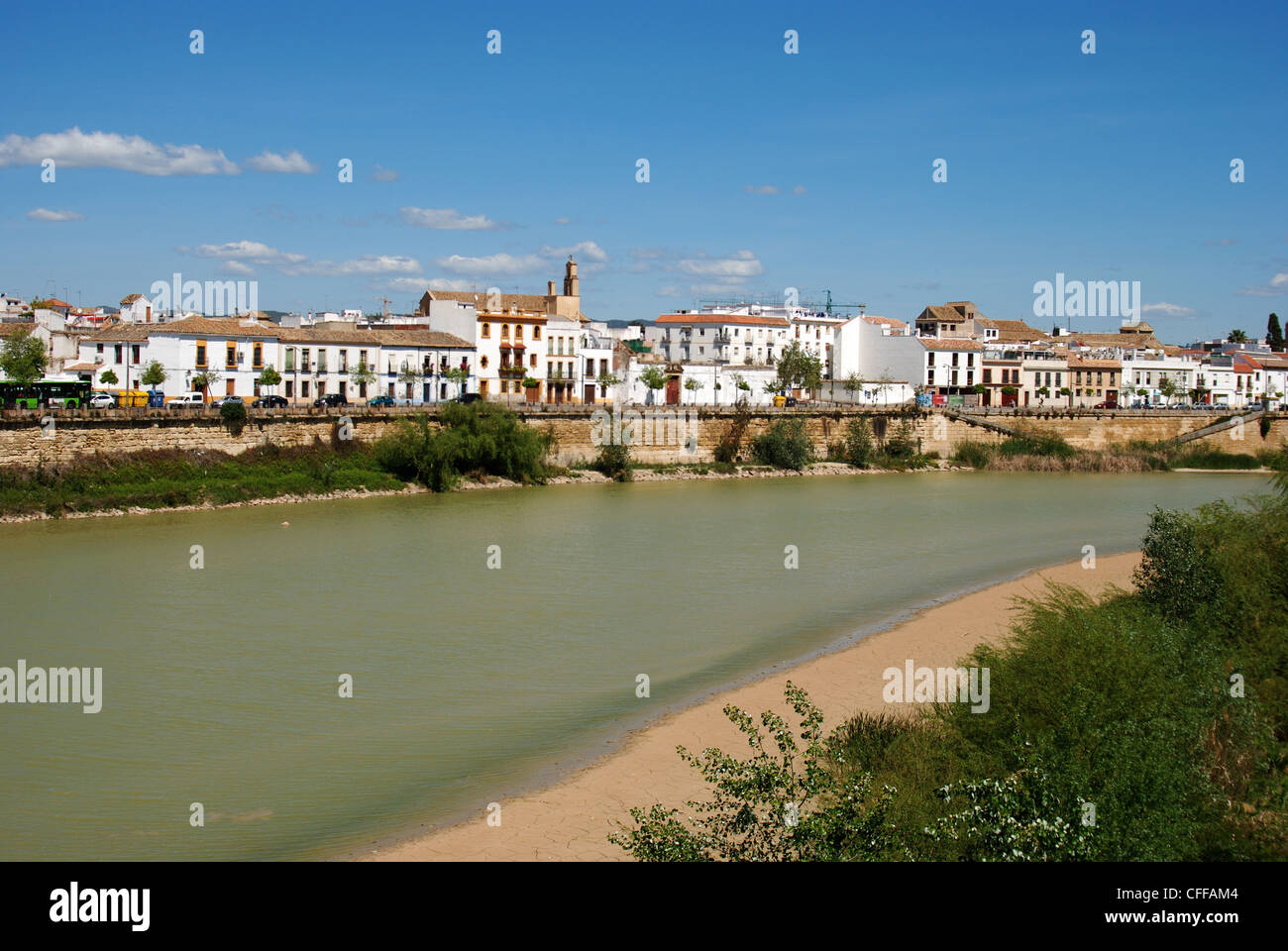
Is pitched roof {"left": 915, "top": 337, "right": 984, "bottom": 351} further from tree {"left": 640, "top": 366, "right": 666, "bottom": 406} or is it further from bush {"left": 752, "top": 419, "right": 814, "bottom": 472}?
bush {"left": 752, "top": 419, "right": 814, "bottom": 472}

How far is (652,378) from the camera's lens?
60.5 meters

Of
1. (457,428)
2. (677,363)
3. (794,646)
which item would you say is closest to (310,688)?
(794,646)

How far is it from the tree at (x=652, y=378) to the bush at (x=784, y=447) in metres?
8.76

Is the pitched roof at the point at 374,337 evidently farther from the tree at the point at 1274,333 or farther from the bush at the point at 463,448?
the tree at the point at 1274,333

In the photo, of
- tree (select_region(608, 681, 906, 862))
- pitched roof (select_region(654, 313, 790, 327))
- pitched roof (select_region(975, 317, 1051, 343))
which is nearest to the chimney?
pitched roof (select_region(654, 313, 790, 327))

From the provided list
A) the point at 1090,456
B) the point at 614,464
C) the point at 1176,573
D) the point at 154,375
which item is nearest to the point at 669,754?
the point at 1176,573

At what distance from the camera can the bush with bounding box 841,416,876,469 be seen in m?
56.2

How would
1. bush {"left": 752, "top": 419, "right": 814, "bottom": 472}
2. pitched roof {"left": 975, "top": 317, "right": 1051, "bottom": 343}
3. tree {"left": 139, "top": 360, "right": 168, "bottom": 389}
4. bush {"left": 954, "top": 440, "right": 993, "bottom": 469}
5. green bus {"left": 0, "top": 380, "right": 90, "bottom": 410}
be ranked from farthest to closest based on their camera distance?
pitched roof {"left": 975, "top": 317, "right": 1051, "bottom": 343}
bush {"left": 954, "top": 440, "right": 993, "bottom": 469}
bush {"left": 752, "top": 419, "right": 814, "bottom": 472}
tree {"left": 139, "top": 360, "right": 168, "bottom": 389}
green bus {"left": 0, "top": 380, "right": 90, "bottom": 410}

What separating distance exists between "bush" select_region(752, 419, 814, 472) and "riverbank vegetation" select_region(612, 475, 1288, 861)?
35.7m

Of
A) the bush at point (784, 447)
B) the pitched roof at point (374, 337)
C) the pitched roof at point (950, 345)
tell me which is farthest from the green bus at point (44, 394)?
the pitched roof at point (950, 345)

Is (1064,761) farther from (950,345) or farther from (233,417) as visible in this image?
(950,345)

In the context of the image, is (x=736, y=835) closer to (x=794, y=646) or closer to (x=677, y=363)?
(x=794, y=646)

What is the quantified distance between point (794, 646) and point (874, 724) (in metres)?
6.00

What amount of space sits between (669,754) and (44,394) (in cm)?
3106
